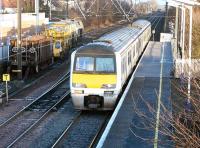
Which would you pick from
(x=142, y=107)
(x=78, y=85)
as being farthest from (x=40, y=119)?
(x=142, y=107)

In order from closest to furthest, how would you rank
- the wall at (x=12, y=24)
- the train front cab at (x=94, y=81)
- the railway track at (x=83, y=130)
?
the railway track at (x=83, y=130), the train front cab at (x=94, y=81), the wall at (x=12, y=24)

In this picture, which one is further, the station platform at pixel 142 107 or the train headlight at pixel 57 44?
the train headlight at pixel 57 44

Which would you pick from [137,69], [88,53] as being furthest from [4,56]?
[88,53]

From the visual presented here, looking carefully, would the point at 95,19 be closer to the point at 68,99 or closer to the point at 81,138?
the point at 68,99

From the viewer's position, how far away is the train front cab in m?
18.2

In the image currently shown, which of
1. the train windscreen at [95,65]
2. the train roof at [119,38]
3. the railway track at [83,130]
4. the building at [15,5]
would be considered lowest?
the railway track at [83,130]

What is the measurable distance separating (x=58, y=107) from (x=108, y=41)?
11.3ft

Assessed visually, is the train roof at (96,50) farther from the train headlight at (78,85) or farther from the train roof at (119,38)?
the train headlight at (78,85)

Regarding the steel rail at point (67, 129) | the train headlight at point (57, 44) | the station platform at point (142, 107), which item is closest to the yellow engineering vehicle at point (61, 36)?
the train headlight at point (57, 44)

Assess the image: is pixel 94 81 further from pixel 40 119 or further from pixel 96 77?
pixel 40 119

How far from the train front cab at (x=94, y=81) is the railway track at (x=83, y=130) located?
47cm

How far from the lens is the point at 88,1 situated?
6359 centimetres

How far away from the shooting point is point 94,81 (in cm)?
1823

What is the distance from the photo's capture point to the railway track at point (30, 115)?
53.0ft
